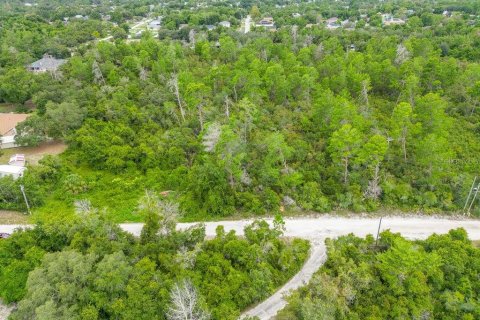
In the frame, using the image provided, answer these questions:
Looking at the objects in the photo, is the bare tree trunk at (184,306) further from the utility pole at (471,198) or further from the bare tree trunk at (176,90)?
the bare tree trunk at (176,90)

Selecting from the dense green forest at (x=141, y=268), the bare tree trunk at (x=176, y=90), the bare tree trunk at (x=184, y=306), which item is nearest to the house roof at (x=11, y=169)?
the dense green forest at (x=141, y=268)

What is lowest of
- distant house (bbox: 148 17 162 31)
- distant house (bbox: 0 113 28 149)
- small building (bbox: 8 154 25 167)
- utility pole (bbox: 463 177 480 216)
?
utility pole (bbox: 463 177 480 216)

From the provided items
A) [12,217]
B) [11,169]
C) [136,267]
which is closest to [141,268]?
[136,267]

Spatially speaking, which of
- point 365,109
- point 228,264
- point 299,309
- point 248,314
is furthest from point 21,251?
point 365,109

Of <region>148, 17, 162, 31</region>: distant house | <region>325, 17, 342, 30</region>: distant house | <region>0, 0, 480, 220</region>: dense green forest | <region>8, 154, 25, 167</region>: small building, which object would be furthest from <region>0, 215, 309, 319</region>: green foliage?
<region>148, 17, 162, 31</region>: distant house

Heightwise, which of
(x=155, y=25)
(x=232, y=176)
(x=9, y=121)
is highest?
(x=155, y=25)

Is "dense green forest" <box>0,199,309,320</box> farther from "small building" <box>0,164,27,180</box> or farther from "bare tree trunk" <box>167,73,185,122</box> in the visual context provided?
"bare tree trunk" <box>167,73,185,122</box>

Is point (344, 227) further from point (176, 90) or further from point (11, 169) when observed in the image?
point (11, 169)
